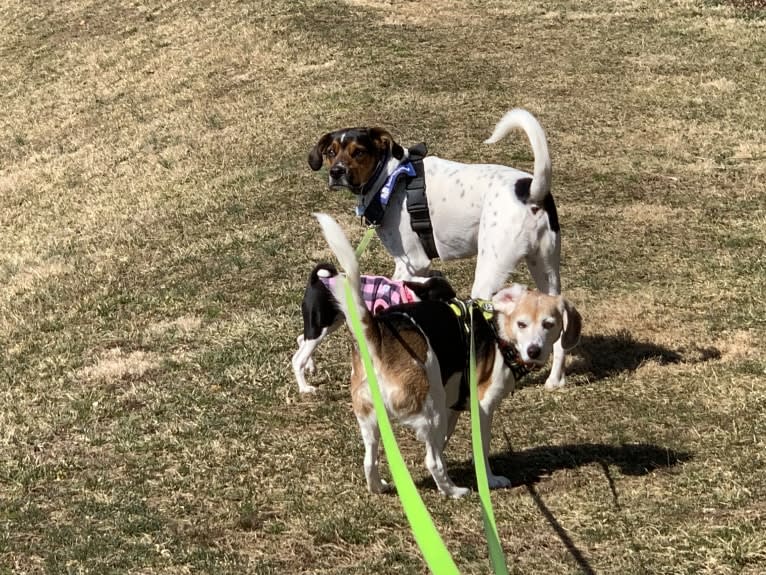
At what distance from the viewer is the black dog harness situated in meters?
6.56

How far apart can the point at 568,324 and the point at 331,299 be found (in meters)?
1.39

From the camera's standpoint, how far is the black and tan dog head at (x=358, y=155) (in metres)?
6.68

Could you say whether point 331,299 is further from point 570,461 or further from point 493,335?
point 570,461

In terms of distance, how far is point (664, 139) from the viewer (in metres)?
12.3

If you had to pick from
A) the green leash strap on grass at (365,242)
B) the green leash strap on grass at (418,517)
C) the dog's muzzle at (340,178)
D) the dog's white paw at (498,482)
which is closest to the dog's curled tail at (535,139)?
the green leash strap on grass at (365,242)

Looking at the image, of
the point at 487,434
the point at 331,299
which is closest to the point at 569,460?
the point at 487,434

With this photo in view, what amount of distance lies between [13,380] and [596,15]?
14.4 meters

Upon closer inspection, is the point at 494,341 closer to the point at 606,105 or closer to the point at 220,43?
the point at 606,105

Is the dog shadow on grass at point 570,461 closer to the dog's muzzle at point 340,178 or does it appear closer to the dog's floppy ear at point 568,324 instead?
the dog's floppy ear at point 568,324

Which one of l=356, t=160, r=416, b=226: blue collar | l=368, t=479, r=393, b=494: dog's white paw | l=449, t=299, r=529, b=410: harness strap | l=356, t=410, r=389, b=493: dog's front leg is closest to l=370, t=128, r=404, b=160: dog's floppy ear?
l=356, t=160, r=416, b=226: blue collar

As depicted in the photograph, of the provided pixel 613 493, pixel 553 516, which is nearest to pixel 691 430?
pixel 613 493

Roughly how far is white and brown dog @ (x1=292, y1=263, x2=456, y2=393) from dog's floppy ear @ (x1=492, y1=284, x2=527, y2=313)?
847 millimetres

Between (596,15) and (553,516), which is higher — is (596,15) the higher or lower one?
the lower one

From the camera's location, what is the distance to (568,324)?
4785mm
